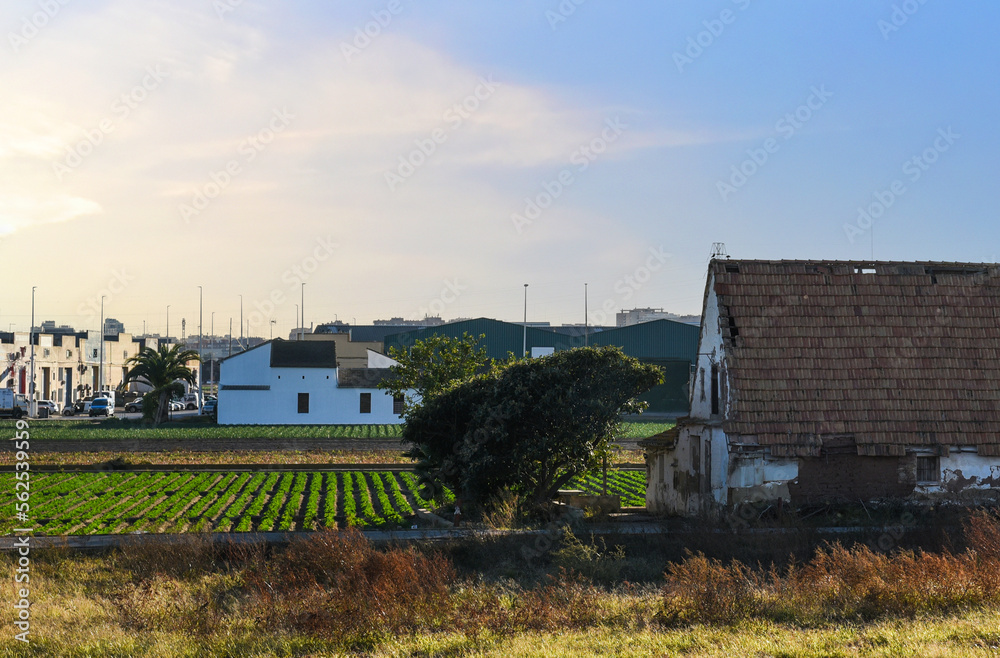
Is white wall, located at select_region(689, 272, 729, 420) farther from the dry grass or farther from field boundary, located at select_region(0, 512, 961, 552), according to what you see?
the dry grass

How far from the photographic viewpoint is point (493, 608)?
42.2ft

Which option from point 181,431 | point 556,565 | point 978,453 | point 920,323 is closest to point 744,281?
point 920,323

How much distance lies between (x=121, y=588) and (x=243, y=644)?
4943mm

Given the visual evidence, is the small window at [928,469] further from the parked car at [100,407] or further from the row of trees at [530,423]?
the parked car at [100,407]

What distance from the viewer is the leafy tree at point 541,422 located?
2225 cm

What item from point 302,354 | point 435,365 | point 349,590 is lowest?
point 349,590

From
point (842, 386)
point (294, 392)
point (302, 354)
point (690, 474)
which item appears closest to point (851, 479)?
point (842, 386)

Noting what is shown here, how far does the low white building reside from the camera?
61.1 meters

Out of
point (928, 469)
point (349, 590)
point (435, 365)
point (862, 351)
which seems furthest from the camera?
point (435, 365)

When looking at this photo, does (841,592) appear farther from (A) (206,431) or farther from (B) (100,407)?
(B) (100,407)

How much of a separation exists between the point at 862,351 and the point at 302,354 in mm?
46279

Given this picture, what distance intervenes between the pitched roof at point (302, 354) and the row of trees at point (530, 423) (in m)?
39.6

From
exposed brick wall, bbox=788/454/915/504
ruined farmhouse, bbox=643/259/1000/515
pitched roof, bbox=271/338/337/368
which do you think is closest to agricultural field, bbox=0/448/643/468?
ruined farmhouse, bbox=643/259/1000/515

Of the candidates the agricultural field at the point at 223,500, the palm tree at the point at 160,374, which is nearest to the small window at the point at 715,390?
the agricultural field at the point at 223,500
